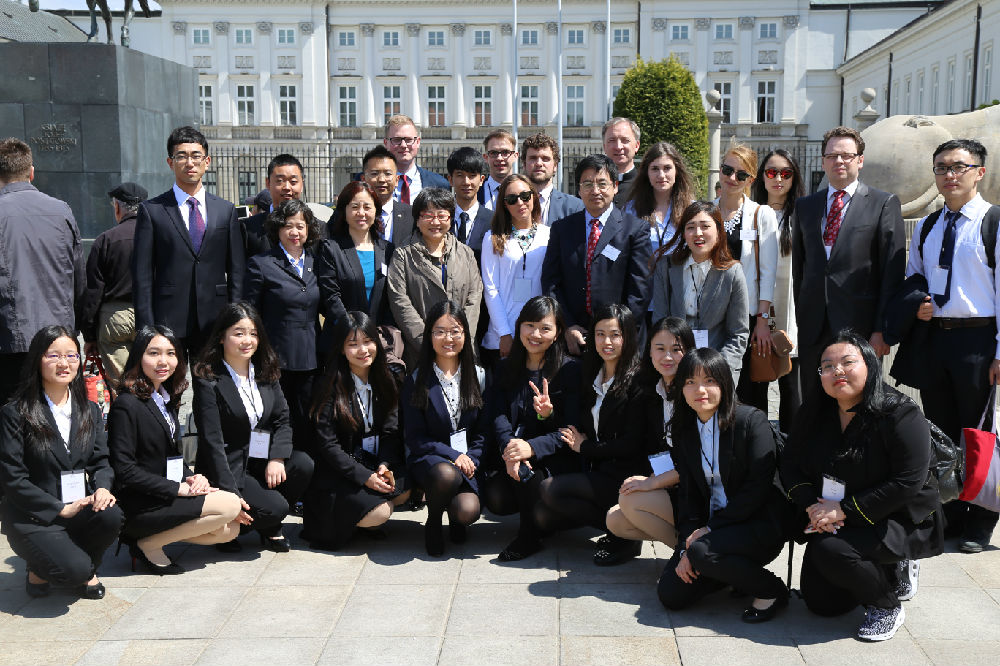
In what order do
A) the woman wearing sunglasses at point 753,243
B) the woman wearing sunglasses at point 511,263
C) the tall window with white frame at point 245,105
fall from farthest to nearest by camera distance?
the tall window with white frame at point 245,105
the woman wearing sunglasses at point 511,263
the woman wearing sunglasses at point 753,243

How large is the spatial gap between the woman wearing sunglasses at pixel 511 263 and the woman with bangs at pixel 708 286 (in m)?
0.88

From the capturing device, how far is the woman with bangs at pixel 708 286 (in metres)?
5.37

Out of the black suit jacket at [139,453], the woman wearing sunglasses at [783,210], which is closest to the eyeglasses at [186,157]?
the black suit jacket at [139,453]

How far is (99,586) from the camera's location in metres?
4.55

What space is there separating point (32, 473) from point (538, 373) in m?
2.58

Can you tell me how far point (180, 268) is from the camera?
5.75m

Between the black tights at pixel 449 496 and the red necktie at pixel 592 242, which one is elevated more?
the red necktie at pixel 592 242

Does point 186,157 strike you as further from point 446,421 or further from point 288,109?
point 288,109

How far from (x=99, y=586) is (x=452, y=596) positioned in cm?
163

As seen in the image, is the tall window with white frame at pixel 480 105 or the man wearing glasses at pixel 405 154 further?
the tall window with white frame at pixel 480 105

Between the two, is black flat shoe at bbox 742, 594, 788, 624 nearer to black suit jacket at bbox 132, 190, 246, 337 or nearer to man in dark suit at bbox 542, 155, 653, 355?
man in dark suit at bbox 542, 155, 653, 355

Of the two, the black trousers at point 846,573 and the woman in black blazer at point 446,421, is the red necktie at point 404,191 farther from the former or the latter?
the black trousers at point 846,573

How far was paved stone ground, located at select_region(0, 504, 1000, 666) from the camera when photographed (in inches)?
154

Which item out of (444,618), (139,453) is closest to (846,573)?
(444,618)
